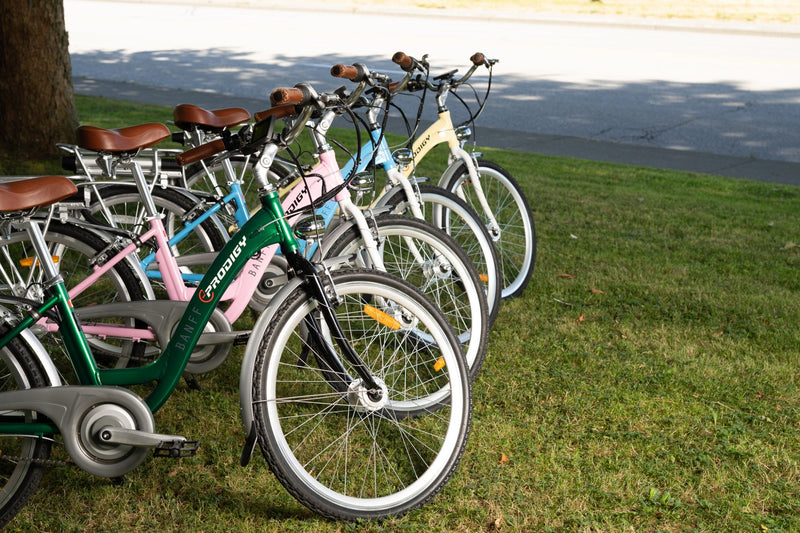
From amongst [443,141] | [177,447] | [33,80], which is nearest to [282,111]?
[177,447]

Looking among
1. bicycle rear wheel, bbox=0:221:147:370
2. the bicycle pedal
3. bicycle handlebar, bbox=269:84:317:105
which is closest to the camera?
bicycle handlebar, bbox=269:84:317:105

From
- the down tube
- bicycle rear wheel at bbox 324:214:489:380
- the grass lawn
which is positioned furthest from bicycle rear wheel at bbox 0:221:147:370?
bicycle rear wheel at bbox 324:214:489:380

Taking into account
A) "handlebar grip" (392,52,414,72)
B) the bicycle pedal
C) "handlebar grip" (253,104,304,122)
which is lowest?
the bicycle pedal

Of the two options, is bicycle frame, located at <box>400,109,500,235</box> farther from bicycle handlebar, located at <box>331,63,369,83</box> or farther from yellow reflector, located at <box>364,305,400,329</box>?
yellow reflector, located at <box>364,305,400,329</box>

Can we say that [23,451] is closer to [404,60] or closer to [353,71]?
[353,71]

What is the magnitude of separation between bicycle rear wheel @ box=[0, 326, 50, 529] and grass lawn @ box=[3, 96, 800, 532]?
0.35ft

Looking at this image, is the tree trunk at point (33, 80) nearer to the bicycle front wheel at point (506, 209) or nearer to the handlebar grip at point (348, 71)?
the bicycle front wheel at point (506, 209)

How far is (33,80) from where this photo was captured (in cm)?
591

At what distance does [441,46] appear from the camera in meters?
14.7

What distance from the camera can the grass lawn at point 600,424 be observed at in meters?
2.87

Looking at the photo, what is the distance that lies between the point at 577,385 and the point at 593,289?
132cm

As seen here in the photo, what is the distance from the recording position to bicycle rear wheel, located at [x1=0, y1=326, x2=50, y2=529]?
271cm

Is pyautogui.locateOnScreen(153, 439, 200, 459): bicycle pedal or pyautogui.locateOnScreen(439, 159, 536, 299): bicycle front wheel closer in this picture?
pyautogui.locateOnScreen(153, 439, 200, 459): bicycle pedal

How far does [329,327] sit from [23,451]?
1.13 metres
